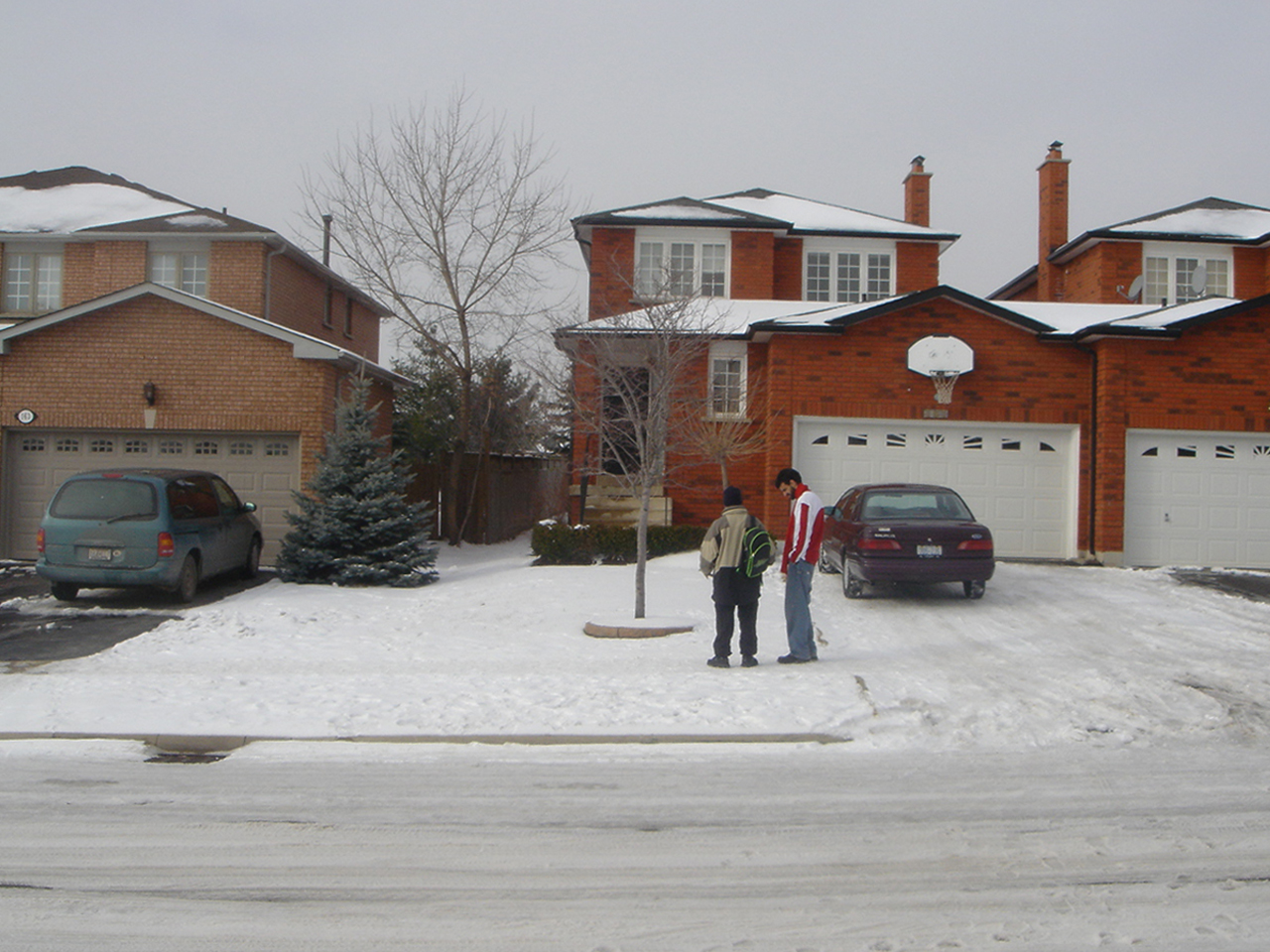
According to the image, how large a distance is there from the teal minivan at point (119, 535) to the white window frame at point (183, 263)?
10025mm

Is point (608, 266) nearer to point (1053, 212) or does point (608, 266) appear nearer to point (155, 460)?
point (155, 460)

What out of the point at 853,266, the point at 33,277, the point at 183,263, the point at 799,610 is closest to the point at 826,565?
the point at 799,610

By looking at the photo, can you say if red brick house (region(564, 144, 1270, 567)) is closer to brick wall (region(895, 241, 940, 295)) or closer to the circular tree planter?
the circular tree planter

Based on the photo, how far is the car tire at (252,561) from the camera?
16047mm

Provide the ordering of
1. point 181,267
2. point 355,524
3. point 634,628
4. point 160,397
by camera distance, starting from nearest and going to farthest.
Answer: point 634,628 → point 355,524 → point 160,397 → point 181,267

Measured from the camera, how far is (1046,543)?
17938 millimetres

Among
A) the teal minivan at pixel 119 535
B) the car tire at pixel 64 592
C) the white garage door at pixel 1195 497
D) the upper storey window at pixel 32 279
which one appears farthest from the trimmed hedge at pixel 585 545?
the upper storey window at pixel 32 279

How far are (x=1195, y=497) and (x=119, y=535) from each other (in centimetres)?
1649

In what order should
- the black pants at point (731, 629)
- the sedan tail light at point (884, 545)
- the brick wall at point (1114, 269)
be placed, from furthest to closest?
the brick wall at point (1114, 269)
the sedan tail light at point (884, 545)
the black pants at point (731, 629)

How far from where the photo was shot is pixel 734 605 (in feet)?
32.2

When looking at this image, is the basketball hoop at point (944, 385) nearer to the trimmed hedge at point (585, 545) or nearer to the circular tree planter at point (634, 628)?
the trimmed hedge at point (585, 545)

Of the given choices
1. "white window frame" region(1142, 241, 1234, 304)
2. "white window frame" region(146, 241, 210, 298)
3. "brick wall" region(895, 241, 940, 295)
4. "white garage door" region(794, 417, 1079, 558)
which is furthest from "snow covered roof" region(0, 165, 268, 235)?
"white window frame" region(1142, 241, 1234, 304)

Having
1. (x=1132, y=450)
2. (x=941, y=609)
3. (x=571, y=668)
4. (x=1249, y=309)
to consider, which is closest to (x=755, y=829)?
(x=571, y=668)

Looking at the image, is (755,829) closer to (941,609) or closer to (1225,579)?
(941,609)
